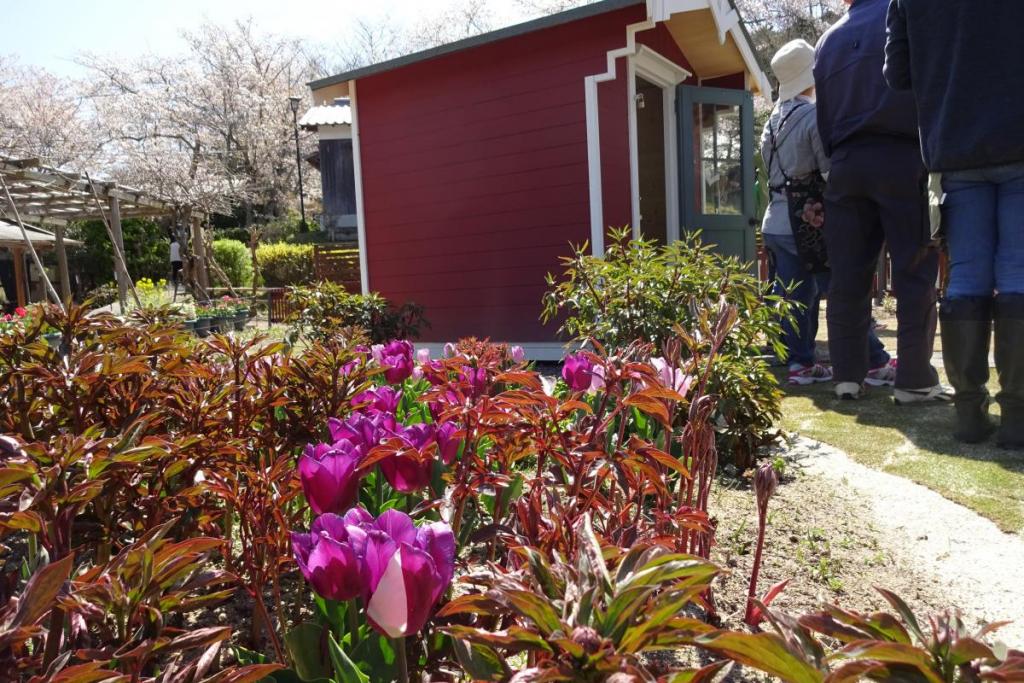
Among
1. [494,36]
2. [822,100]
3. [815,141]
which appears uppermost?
[494,36]

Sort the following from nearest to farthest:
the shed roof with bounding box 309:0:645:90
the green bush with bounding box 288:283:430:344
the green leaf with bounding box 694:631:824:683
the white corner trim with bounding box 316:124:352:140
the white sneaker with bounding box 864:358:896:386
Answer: the green leaf with bounding box 694:631:824:683 < the white sneaker with bounding box 864:358:896:386 < the shed roof with bounding box 309:0:645:90 < the green bush with bounding box 288:283:430:344 < the white corner trim with bounding box 316:124:352:140

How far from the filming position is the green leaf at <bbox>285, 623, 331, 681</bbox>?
1.01 m

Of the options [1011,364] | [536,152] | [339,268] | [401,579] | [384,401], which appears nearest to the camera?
[401,579]

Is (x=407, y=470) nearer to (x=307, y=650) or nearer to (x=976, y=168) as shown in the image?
(x=307, y=650)

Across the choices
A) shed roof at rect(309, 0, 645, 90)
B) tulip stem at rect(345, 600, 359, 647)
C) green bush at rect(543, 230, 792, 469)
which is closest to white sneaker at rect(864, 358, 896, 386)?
green bush at rect(543, 230, 792, 469)

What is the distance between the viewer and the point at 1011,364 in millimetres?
3000

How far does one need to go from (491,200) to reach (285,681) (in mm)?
6084

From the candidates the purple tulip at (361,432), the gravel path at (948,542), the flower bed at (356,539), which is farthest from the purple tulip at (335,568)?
the gravel path at (948,542)

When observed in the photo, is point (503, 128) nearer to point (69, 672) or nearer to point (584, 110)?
point (584, 110)

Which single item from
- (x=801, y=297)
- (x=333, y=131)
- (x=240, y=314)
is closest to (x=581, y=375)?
(x=801, y=297)

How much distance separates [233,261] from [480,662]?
2545 centimetres

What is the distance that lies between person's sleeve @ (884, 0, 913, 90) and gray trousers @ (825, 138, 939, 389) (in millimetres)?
592

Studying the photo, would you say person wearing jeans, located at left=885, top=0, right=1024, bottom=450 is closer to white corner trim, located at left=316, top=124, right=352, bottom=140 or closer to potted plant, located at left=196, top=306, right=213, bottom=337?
potted plant, located at left=196, top=306, right=213, bottom=337

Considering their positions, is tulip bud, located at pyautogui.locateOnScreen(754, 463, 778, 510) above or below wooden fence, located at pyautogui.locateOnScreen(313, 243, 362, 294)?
below
